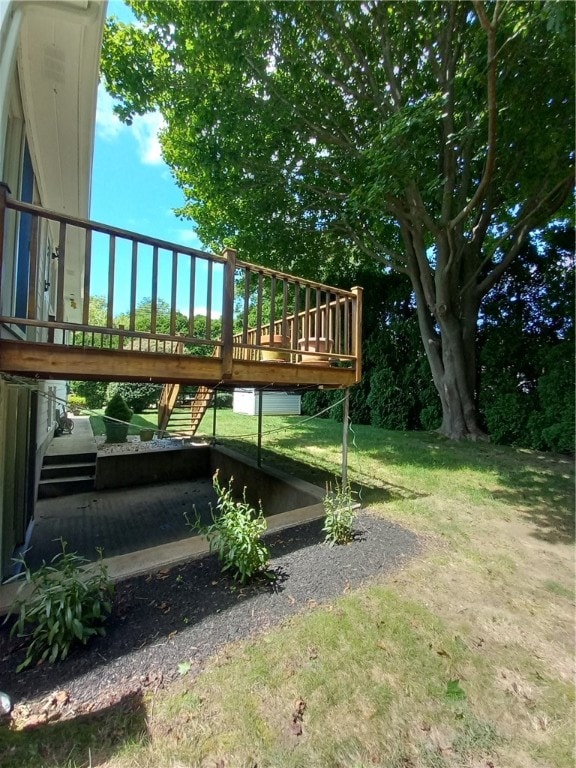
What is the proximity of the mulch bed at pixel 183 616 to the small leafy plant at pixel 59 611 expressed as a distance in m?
0.07

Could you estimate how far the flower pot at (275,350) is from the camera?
3.94 metres

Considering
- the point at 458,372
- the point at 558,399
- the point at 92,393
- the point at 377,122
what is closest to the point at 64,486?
the point at 458,372

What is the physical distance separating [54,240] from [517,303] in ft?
35.1

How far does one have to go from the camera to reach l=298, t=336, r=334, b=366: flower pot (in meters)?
4.24

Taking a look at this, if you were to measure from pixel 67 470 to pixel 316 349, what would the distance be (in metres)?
5.14

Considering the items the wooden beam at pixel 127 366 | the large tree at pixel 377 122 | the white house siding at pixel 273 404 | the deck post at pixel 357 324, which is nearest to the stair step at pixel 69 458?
the wooden beam at pixel 127 366

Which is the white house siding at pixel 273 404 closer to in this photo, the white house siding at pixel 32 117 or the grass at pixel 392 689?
the white house siding at pixel 32 117

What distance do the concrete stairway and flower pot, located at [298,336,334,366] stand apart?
476 cm

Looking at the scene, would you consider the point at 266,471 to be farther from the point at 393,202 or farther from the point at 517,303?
the point at 517,303

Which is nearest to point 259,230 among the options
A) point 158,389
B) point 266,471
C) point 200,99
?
point 200,99

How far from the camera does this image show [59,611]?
2.10m

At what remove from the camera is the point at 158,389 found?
50.3 feet

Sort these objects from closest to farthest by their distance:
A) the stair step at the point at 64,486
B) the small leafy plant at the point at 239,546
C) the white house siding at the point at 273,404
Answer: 1. the small leafy plant at the point at 239,546
2. the stair step at the point at 64,486
3. the white house siding at the point at 273,404

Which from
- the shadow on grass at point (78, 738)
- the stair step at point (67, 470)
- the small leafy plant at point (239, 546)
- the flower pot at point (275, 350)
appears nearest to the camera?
the shadow on grass at point (78, 738)
